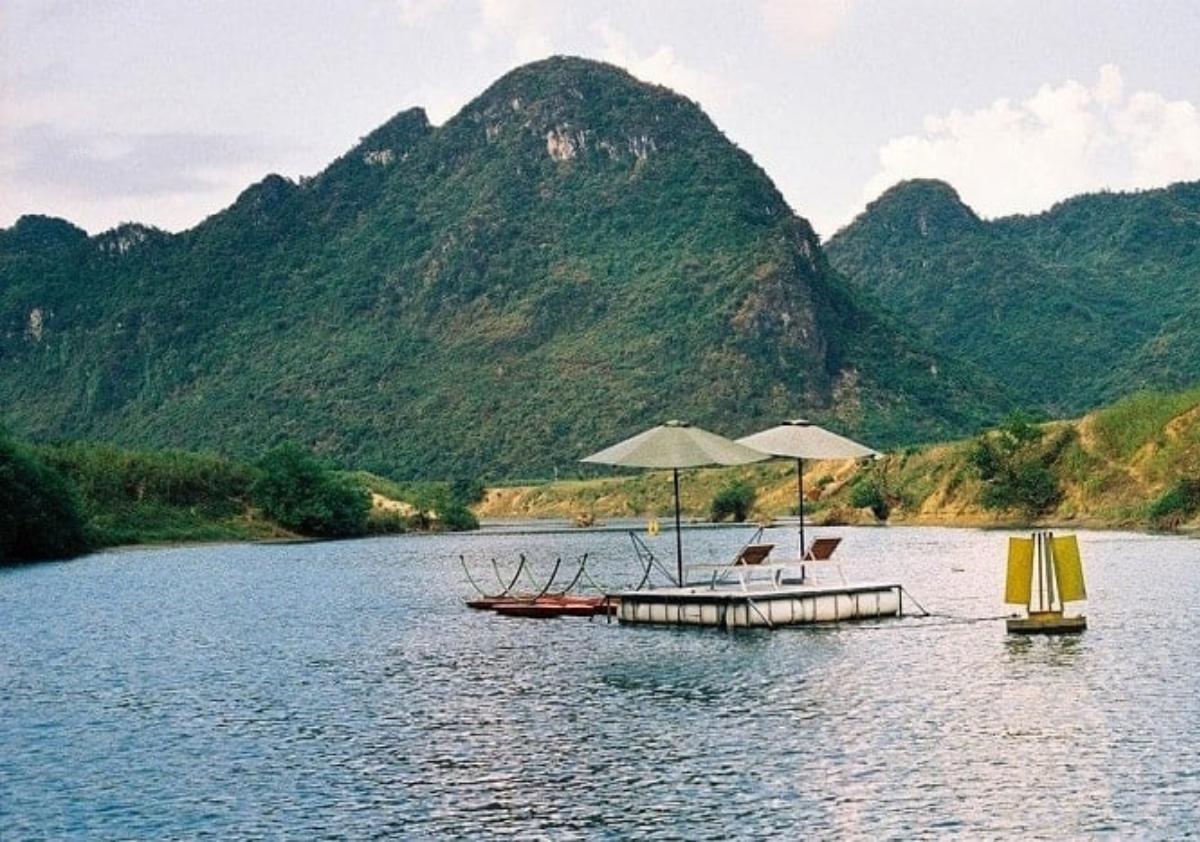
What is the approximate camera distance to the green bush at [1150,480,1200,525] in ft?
276

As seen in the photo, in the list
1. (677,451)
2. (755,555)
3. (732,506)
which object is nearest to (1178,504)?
(755,555)

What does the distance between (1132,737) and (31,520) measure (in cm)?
7986

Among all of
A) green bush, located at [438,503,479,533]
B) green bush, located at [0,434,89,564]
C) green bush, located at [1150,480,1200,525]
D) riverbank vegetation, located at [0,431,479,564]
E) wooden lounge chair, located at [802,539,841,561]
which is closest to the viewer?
wooden lounge chair, located at [802,539,841,561]

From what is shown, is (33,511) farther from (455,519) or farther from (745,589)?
(745,589)

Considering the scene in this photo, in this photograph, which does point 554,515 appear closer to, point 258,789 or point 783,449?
point 783,449

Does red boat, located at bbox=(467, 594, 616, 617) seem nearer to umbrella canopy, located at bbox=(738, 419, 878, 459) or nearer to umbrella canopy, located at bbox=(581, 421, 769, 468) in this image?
umbrella canopy, located at bbox=(581, 421, 769, 468)

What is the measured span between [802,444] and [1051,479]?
5970cm

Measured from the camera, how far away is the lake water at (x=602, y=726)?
72.3ft

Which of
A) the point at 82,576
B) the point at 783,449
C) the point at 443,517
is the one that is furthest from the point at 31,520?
the point at 783,449

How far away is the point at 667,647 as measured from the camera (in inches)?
1585

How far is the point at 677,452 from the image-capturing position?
4422 cm

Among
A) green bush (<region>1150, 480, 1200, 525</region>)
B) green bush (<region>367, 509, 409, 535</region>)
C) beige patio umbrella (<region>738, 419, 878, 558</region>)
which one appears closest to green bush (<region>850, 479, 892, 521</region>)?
green bush (<region>1150, 480, 1200, 525</region>)

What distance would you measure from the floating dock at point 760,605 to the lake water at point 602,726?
0.71m

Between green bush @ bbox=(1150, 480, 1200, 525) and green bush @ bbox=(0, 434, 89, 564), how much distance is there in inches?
2578
